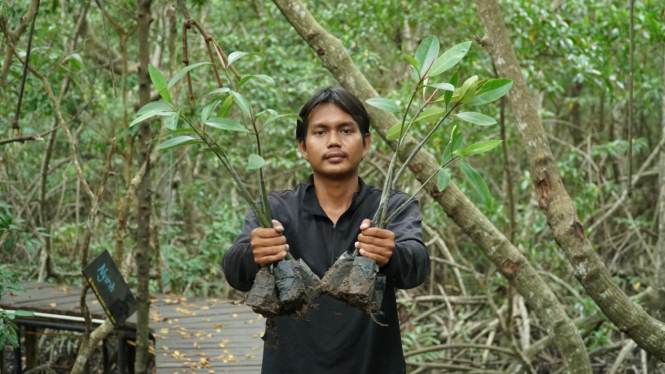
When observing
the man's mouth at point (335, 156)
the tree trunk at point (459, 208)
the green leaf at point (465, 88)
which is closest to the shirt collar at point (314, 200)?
the man's mouth at point (335, 156)

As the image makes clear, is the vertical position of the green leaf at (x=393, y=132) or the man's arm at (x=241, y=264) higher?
the green leaf at (x=393, y=132)

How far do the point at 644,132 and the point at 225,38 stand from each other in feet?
17.4

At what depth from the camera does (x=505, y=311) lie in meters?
5.83

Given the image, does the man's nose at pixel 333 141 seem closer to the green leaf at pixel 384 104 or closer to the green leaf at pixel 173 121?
the green leaf at pixel 384 104

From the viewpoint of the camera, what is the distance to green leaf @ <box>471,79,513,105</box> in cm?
170

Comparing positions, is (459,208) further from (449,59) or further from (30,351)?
(30,351)

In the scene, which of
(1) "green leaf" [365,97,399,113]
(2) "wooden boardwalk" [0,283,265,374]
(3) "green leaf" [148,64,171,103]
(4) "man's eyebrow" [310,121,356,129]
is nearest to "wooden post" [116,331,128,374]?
(2) "wooden boardwalk" [0,283,265,374]

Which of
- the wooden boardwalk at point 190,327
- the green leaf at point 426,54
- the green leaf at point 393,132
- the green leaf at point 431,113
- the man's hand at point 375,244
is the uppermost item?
the green leaf at point 426,54

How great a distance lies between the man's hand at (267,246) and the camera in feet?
5.24

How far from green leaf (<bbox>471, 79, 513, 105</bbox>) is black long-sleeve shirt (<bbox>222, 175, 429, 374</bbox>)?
33 centimetres

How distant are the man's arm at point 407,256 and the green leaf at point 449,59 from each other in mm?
351

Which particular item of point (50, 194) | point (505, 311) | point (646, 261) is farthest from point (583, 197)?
point (50, 194)

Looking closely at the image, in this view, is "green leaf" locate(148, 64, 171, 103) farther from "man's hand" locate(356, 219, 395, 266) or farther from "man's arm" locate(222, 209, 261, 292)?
"man's hand" locate(356, 219, 395, 266)

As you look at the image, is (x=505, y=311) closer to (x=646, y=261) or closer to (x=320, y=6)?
(x=646, y=261)
